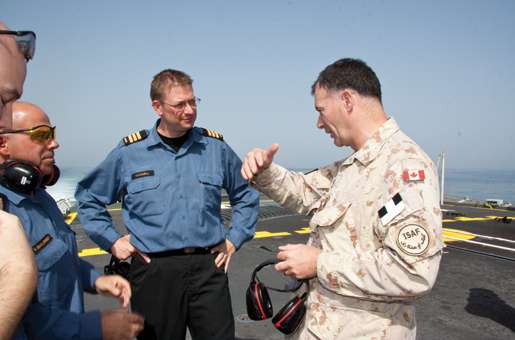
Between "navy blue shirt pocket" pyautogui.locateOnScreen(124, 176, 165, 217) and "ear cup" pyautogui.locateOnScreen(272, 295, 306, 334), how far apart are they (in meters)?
1.13

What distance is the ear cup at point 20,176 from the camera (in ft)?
5.04

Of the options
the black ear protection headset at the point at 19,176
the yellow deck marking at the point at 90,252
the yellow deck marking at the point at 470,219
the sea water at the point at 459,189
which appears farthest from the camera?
the sea water at the point at 459,189

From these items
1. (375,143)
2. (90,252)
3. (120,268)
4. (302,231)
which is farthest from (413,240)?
(302,231)

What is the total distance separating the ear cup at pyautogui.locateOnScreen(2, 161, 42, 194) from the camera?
5.04ft

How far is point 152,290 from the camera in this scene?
2.46m

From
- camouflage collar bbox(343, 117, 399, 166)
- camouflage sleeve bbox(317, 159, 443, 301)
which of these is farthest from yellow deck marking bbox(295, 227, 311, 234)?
camouflage sleeve bbox(317, 159, 443, 301)

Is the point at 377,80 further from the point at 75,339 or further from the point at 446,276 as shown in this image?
the point at 446,276

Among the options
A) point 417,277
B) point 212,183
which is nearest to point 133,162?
point 212,183

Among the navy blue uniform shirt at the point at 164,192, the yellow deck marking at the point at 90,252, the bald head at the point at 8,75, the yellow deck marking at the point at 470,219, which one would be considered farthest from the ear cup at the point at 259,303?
the yellow deck marking at the point at 470,219

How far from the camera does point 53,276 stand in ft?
5.14

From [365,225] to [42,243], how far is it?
1.42 m

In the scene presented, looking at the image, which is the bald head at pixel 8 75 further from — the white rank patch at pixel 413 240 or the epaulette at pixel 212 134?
the epaulette at pixel 212 134

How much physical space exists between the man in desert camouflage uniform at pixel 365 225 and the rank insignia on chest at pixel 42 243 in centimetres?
103

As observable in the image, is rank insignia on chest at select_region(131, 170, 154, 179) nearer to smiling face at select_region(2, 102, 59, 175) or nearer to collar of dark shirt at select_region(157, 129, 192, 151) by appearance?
collar of dark shirt at select_region(157, 129, 192, 151)
